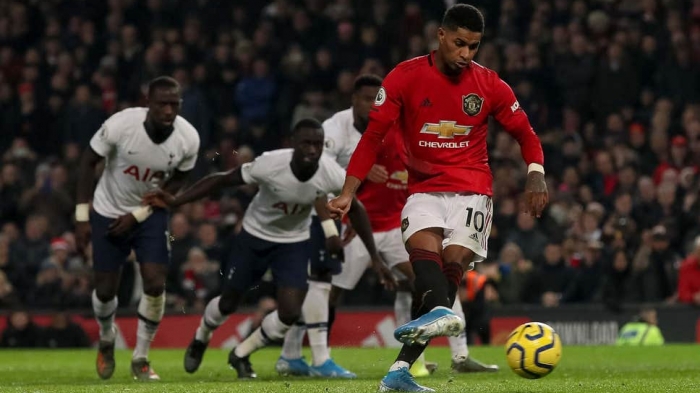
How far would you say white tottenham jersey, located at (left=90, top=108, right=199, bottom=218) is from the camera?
12.5m

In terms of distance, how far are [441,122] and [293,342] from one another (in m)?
4.31

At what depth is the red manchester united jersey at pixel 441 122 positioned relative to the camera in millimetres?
9594

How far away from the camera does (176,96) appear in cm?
1236

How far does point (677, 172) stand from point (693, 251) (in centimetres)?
236

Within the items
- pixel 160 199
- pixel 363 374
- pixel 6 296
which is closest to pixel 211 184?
pixel 160 199

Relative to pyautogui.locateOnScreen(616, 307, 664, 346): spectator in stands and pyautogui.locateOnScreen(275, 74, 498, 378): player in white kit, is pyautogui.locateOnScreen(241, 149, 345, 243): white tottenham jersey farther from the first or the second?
pyautogui.locateOnScreen(616, 307, 664, 346): spectator in stands

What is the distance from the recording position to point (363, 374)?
13.0 meters

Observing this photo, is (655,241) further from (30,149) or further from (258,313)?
(30,149)

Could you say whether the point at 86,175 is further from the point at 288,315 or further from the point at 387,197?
the point at 387,197

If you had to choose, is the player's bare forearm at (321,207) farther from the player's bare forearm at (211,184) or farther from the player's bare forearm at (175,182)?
the player's bare forearm at (175,182)

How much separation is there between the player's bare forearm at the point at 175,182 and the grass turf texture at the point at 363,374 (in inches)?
66.4

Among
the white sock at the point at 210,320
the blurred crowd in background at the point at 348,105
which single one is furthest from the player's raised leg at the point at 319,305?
the blurred crowd in background at the point at 348,105

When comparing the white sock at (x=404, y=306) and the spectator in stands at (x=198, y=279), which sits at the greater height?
the white sock at (x=404, y=306)

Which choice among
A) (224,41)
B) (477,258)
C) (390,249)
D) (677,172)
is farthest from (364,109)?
(224,41)
